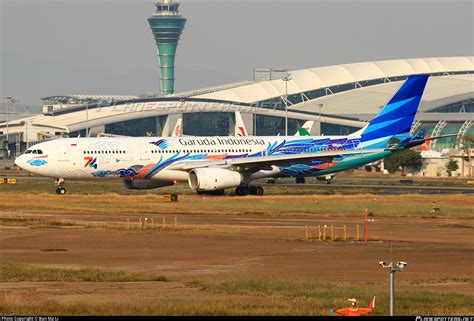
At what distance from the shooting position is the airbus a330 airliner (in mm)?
71000

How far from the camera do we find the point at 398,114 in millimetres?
77000

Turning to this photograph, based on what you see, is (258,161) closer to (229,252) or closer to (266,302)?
(229,252)

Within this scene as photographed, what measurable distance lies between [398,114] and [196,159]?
15930mm

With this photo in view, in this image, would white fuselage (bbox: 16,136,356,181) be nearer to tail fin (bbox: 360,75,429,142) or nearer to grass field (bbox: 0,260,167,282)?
tail fin (bbox: 360,75,429,142)

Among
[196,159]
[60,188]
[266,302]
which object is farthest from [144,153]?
[266,302]

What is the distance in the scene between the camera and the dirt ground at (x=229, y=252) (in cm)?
3016

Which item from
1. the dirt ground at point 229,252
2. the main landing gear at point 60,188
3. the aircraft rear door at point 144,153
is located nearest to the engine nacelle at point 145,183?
the aircraft rear door at point 144,153

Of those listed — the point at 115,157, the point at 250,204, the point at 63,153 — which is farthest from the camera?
the point at 63,153

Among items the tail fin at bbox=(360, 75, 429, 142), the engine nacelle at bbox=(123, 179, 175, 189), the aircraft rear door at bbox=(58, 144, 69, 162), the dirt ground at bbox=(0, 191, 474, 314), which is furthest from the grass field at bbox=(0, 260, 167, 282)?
the tail fin at bbox=(360, 75, 429, 142)

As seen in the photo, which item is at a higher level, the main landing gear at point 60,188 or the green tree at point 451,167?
the green tree at point 451,167

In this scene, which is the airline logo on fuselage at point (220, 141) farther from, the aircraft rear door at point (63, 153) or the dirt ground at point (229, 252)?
the dirt ground at point (229, 252)

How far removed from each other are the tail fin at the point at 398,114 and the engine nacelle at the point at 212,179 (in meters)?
12.1

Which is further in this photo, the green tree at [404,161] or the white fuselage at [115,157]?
the green tree at [404,161]

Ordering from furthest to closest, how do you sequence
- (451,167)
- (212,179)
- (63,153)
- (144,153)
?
(451,167), (144,153), (63,153), (212,179)
